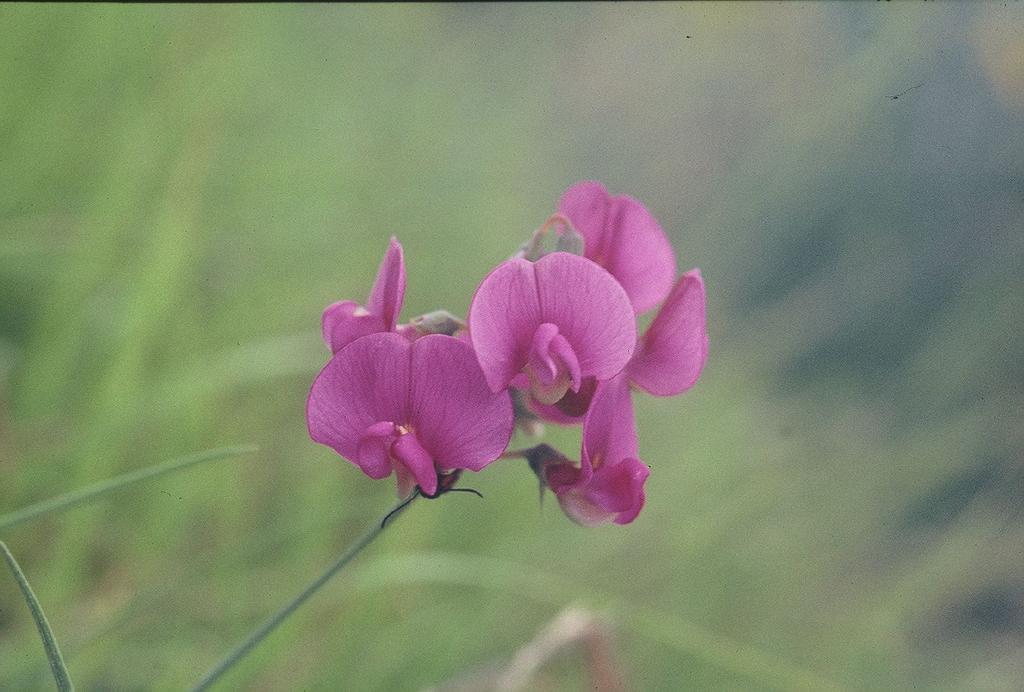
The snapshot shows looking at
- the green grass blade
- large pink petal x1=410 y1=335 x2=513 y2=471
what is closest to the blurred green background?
the green grass blade

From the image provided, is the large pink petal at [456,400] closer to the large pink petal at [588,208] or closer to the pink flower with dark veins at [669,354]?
the pink flower with dark veins at [669,354]

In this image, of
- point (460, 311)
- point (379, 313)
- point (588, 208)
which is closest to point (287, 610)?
point (379, 313)

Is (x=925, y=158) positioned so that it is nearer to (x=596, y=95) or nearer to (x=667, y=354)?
(x=596, y=95)

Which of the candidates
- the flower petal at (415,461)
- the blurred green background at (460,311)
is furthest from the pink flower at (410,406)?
the blurred green background at (460,311)

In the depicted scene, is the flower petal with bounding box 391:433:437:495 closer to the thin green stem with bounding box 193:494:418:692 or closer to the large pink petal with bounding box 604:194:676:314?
the thin green stem with bounding box 193:494:418:692

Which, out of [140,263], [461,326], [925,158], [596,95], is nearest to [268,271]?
[140,263]

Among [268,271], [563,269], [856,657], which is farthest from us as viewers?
[856,657]

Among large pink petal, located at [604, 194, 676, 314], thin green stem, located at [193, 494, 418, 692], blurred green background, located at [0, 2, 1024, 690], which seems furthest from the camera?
blurred green background, located at [0, 2, 1024, 690]
